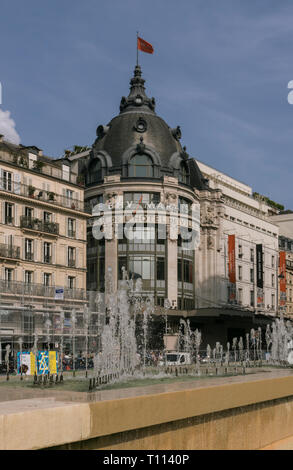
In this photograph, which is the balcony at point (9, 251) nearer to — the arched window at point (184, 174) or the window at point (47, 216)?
the window at point (47, 216)

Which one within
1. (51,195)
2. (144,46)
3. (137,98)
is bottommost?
(51,195)

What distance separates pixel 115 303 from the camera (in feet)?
220

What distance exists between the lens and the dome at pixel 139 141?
242 feet

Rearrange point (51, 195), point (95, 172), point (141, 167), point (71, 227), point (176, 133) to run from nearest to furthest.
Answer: point (51, 195), point (71, 227), point (141, 167), point (95, 172), point (176, 133)

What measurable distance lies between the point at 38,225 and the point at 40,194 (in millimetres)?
2727

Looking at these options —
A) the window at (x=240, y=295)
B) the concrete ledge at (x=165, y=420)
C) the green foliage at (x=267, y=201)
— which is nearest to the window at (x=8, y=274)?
the concrete ledge at (x=165, y=420)

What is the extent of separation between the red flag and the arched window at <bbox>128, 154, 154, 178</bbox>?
46.5 feet

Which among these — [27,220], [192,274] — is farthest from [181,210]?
[27,220]

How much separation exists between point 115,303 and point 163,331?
7.09m

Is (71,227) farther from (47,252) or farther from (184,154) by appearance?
(184,154)

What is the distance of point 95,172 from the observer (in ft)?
250

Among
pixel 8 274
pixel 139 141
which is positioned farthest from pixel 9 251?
pixel 139 141

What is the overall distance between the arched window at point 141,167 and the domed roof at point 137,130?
1416 mm

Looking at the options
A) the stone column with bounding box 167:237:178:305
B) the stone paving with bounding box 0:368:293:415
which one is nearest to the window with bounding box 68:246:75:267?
the stone column with bounding box 167:237:178:305
